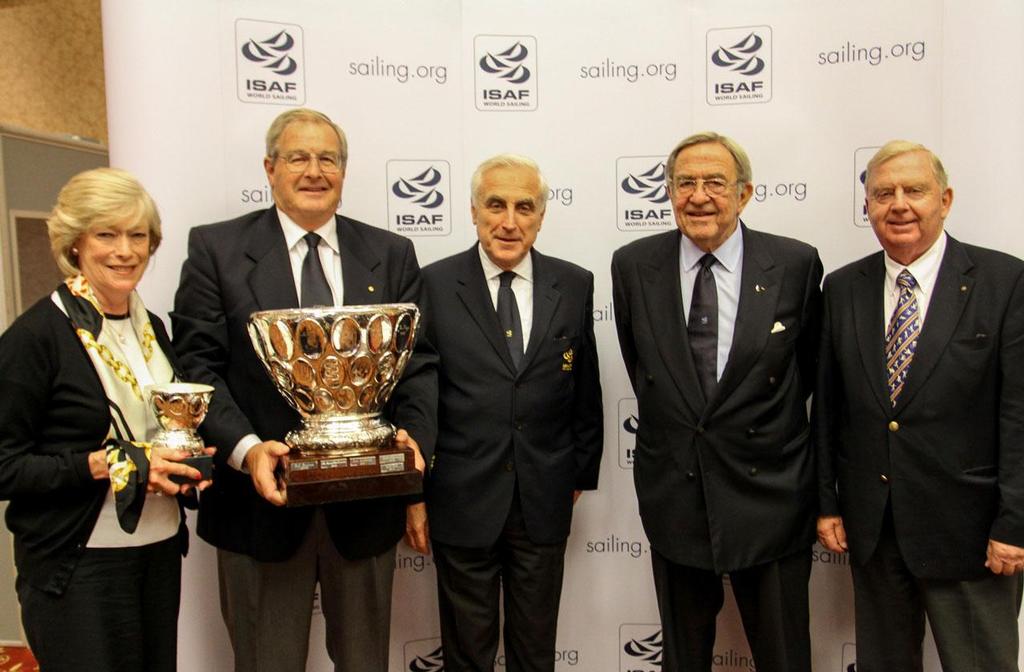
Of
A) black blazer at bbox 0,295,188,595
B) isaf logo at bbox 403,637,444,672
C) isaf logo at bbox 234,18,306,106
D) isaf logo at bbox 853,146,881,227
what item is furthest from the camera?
isaf logo at bbox 403,637,444,672

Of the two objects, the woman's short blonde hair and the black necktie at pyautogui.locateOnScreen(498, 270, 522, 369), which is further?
the black necktie at pyautogui.locateOnScreen(498, 270, 522, 369)

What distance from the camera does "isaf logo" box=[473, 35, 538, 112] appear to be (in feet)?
10.1

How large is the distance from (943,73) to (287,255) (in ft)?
8.16

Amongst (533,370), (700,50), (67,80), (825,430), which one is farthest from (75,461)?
(67,80)

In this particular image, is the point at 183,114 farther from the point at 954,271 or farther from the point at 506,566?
the point at 954,271

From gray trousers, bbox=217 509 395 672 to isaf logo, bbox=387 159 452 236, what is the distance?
1301 mm

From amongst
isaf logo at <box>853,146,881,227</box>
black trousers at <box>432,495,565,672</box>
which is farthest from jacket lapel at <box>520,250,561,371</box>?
isaf logo at <box>853,146,881,227</box>

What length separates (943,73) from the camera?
2857mm

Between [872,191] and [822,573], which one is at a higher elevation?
[872,191]

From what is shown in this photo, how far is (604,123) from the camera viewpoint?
3.11m

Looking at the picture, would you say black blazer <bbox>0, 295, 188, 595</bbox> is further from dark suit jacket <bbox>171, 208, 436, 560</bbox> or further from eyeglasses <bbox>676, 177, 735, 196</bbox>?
eyeglasses <bbox>676, 177, 735, 196</bbox>

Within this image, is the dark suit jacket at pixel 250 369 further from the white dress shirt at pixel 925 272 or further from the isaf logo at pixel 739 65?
the isaf logo at pixel 739 65

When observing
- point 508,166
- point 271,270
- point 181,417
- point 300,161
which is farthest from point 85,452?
point 508,166

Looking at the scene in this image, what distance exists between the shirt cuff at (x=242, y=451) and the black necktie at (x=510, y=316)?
830 mm
